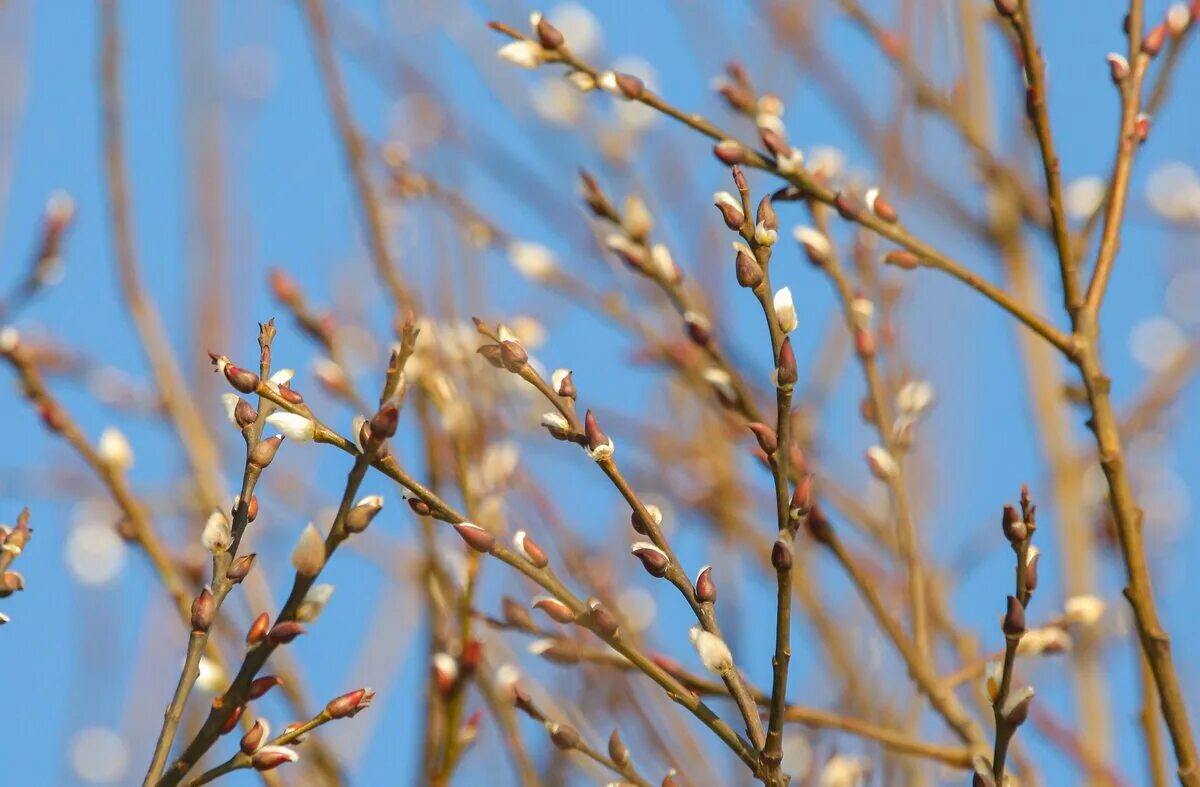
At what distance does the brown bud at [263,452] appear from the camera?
0.99m

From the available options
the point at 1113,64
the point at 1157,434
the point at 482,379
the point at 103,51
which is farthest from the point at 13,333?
the point at 1157,434

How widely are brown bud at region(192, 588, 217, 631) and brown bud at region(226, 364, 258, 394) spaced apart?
147 mm

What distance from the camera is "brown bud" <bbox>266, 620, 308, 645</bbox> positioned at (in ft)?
3.19

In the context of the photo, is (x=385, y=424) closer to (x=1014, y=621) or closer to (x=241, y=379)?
(x=241, y=379)

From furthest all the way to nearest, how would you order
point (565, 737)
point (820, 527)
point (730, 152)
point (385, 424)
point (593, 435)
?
1. point (820, 527)
2. point (730, 152)
3. point (565, 737)
4. point (593, 435)
5. point (385, 424)

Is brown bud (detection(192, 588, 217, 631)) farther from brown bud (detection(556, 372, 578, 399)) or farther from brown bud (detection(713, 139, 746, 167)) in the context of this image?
brown bud (detection(713, 139, 746, 167))

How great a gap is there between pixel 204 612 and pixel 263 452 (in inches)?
4.7

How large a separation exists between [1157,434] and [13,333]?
218 centimetres

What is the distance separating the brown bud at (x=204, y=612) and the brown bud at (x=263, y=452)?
97mm

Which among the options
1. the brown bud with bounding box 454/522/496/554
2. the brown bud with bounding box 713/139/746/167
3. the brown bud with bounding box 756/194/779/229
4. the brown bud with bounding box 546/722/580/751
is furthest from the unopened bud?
the brown bud with bounding box 713/139/746/167

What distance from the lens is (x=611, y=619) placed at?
1029mm

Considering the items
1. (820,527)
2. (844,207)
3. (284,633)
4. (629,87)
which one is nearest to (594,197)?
(629,87)

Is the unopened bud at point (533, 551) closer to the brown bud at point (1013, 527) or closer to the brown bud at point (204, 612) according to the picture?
the brown bud at point (204, 612)

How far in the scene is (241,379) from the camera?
3.20 feet
